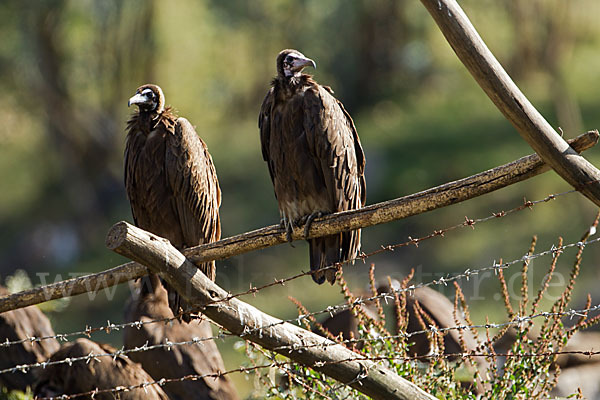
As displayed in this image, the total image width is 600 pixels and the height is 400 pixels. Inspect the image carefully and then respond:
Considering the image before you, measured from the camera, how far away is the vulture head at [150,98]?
482 centimetres

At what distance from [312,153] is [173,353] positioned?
176 centimetres

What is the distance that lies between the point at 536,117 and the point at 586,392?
4108 mm

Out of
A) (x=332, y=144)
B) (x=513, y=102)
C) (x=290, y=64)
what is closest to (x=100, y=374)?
(x=332, y=144)

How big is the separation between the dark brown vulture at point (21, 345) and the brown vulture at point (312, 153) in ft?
6.79

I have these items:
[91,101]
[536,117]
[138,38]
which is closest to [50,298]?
[536,117]

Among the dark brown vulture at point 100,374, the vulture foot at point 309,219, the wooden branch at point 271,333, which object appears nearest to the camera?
the wooden branch at point 271,333

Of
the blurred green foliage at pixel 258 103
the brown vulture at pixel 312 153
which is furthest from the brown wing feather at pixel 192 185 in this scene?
the blurred green foliage at pixel 258 103

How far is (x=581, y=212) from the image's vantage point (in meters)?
10.5

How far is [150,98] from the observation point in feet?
16.0

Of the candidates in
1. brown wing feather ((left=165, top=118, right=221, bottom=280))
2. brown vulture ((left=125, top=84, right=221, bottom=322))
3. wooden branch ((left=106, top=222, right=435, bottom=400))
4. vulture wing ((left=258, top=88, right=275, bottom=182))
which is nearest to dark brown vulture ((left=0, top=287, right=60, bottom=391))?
brown vulture ((left=125, top=84, right=221, bottom=322))

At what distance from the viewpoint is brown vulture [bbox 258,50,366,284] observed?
14.3 ft

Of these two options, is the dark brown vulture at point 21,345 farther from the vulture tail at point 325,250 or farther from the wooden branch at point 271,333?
the wooden branch at point 271,333

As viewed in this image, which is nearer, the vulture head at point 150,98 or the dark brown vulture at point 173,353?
the vulture head at point 150,98

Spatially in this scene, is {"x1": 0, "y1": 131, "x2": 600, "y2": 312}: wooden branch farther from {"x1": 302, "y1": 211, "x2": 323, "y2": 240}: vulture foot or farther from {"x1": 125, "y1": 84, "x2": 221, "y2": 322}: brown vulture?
{"x1": 125, "y1": 84, "x2": 221, "y2": 322}: brown vulture
